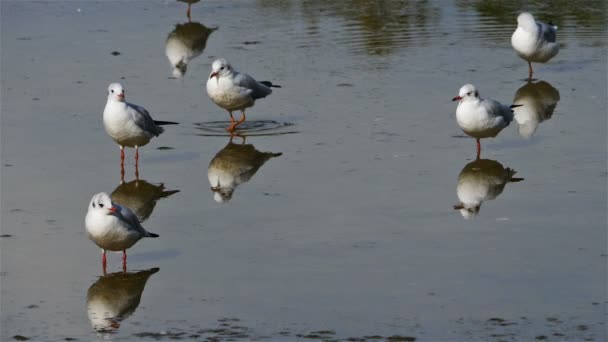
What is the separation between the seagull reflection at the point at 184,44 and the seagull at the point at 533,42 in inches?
211

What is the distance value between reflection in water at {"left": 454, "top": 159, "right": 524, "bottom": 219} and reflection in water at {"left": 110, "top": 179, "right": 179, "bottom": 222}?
314 centimetres

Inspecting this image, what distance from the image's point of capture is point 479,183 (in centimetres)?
1477

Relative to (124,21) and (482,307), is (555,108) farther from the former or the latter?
(124,21)

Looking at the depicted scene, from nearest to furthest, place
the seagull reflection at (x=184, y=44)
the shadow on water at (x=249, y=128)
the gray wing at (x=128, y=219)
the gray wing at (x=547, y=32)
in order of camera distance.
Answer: the gray wing at (x=128, y=219)
the shadow on water at (x=249, y=128)
the gray wing at (x=547, y=32)
the seagull reflection at (x=184, y=44)

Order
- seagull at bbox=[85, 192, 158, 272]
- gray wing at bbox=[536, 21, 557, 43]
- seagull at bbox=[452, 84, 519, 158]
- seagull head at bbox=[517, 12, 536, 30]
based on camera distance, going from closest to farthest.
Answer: seagull at bbox=[85, 192, 158, 272] → seagull at bbox=[452, 84, 519, 158] → gray wing at bbox=[536, 21, 557, 43] → seagull head at bbox=[517, 12, 536, 30]

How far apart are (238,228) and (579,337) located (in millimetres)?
4248

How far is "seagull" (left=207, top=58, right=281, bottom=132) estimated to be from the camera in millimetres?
17672

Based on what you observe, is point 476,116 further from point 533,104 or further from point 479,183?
point 533,104

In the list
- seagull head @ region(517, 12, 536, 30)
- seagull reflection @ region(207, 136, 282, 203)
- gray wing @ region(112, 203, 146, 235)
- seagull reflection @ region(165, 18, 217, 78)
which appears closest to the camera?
gray wing @ region(112, 203, 146, 235)

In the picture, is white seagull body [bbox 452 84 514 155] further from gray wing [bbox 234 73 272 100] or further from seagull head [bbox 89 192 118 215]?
seagull head [bbox 89 192 118 215]

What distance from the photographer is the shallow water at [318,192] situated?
34.9 feet

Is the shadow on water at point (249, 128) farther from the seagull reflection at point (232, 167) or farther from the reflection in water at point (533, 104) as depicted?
the reflection in water at point (533, 104)

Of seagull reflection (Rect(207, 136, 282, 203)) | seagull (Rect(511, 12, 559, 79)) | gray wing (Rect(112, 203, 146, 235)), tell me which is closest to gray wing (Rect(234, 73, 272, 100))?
seagull reflection (Rect(207, 136, 282, 203))

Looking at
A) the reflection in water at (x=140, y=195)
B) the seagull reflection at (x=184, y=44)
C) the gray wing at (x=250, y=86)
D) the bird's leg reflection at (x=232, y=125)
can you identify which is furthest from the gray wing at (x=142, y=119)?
the seagull reflection at (x=184, y=44)
